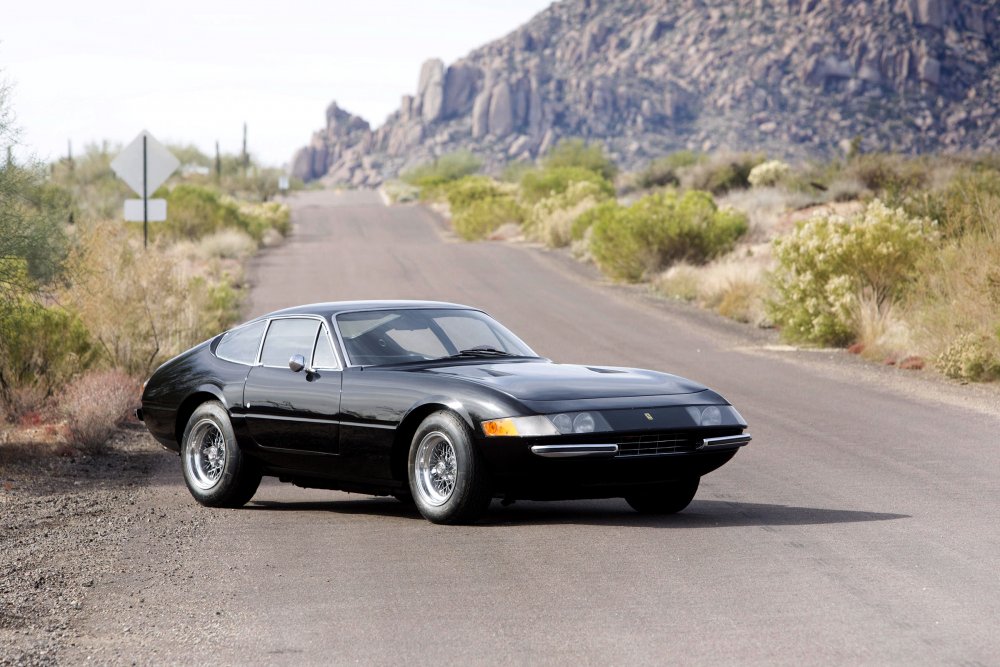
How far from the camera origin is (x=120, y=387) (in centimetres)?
1722

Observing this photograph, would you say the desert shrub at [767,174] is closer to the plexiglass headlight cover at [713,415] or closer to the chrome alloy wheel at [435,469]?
the plexiglass headlight cover at [713,415]

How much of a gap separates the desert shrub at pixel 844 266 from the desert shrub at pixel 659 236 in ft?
40.4

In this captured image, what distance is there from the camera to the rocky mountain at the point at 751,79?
124188 millimetres

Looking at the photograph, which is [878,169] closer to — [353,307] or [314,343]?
[353,307]

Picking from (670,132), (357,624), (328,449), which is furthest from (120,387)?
(670,132)

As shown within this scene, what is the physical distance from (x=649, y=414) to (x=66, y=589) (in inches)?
148

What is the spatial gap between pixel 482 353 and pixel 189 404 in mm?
2504

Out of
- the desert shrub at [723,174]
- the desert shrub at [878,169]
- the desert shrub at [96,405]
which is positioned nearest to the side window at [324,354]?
the desert shrub at [96,405]

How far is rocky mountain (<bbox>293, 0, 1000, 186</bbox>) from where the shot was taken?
4889 inches

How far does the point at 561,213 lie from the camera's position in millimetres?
53438

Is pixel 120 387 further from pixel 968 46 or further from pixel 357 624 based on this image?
pixel 968 46

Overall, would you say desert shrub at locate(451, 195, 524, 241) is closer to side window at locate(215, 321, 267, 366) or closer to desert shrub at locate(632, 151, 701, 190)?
desert shrub at locate(632, 151, 701, 190)

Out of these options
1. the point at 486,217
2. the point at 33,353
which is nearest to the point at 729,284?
the point at 33,353

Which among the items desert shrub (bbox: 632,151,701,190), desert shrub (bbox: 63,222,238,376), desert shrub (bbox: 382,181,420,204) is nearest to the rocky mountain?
desert shrub (bbox: 382,181,420,204)
